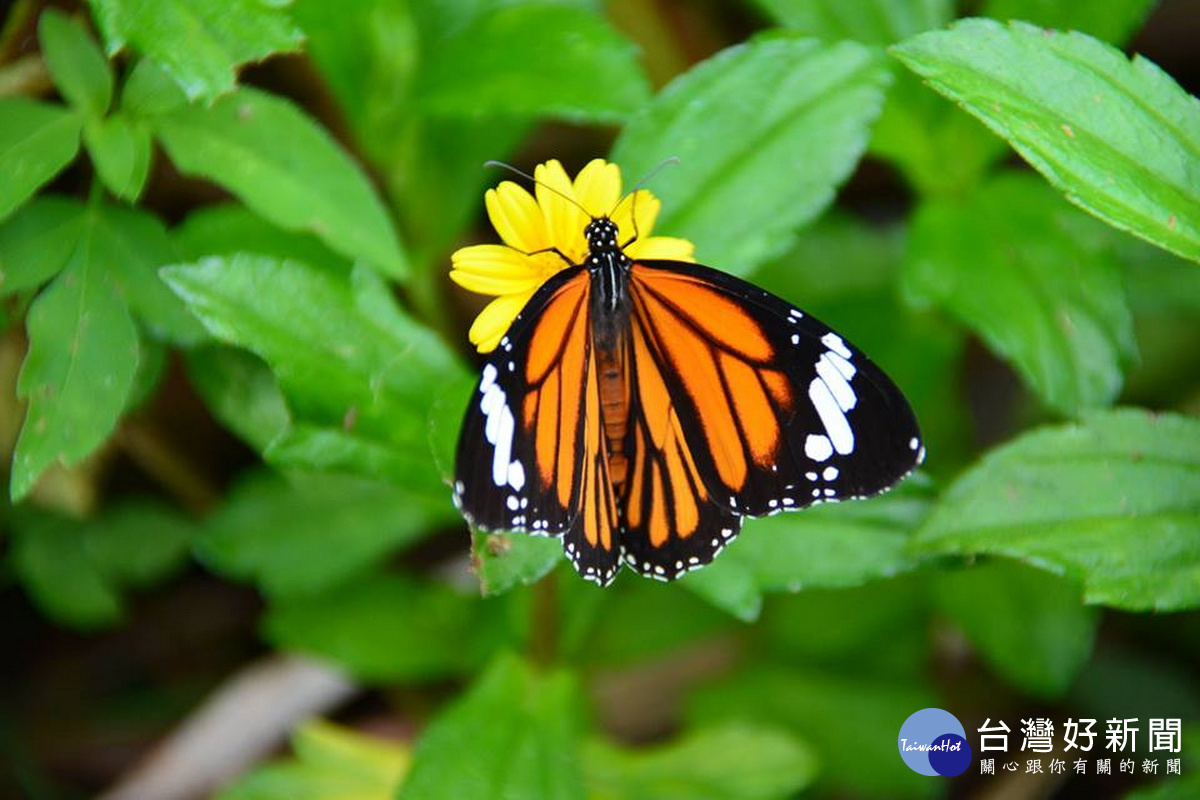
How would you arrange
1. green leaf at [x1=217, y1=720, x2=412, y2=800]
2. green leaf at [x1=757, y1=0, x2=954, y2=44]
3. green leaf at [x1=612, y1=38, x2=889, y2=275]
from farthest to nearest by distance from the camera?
green leaf at [x1=217, y1=720, x2=412, y2=800]
green leaf at [x1=757, y1=0, x2=954, y2=44]
green leaf at [x1=612, y1=38, x2=889, y2=275]

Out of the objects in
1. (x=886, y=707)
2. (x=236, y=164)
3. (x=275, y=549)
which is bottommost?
(x=886, y=707)

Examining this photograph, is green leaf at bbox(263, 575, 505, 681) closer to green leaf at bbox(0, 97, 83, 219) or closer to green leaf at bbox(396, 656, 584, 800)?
green leaf at bbox(396, 656, 584, 800)

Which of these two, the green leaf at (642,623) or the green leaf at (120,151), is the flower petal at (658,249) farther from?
the green leaf at (642,623)

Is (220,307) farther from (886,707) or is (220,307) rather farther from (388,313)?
(886,707)

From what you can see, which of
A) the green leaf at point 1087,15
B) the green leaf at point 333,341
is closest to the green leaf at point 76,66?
the green leaf at point 333,341

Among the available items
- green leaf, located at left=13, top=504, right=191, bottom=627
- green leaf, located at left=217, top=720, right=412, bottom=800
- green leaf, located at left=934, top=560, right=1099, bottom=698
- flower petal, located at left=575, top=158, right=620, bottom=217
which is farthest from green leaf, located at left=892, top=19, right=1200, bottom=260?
green leaf, located at left=13, top=504, right=191, bottom=627

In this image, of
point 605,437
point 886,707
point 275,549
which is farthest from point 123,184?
point 886,707
